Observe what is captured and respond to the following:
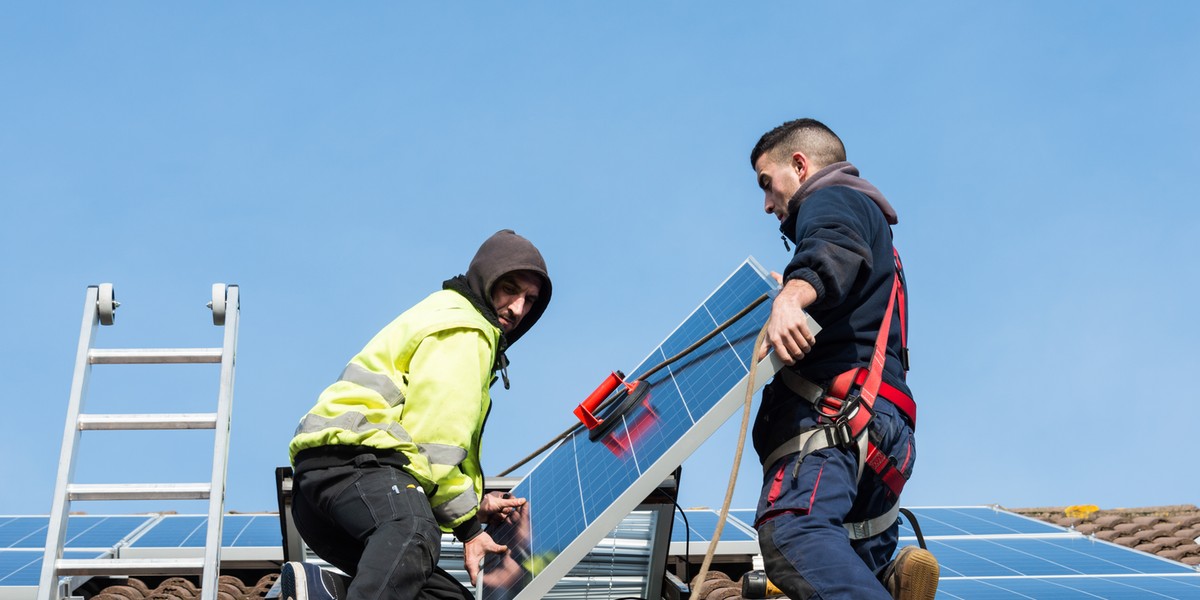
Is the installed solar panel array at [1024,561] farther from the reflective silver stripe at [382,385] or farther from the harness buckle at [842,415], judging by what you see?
the reflective silver stripe at [382,385]

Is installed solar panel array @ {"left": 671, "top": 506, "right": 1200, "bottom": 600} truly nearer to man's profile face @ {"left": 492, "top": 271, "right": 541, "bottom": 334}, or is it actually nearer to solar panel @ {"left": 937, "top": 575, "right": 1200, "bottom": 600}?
solar panel @ {"left": 937, "top": 575, "right": 1200, "bottom": 600}

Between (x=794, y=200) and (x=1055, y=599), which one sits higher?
(x=794, y=200)

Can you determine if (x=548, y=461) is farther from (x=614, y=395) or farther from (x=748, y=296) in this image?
(x=748, y=296)

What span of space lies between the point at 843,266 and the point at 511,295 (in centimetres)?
130

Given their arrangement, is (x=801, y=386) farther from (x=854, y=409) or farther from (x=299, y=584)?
(x=299, y=584)

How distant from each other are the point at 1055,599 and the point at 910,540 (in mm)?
2045

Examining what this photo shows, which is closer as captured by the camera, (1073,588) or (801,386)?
(801,386)

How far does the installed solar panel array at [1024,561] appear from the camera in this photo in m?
6.84

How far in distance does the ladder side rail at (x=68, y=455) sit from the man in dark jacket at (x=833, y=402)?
2.82 metres

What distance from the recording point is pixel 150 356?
5.15 meters

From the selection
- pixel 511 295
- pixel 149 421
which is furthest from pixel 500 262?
pixel 149 421

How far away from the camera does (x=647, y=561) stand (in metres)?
5.89

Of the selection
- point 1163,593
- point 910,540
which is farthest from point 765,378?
point 910,540

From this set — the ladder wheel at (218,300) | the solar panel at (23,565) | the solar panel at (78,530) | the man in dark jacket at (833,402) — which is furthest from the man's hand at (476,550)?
the solar panel at (78,530)
